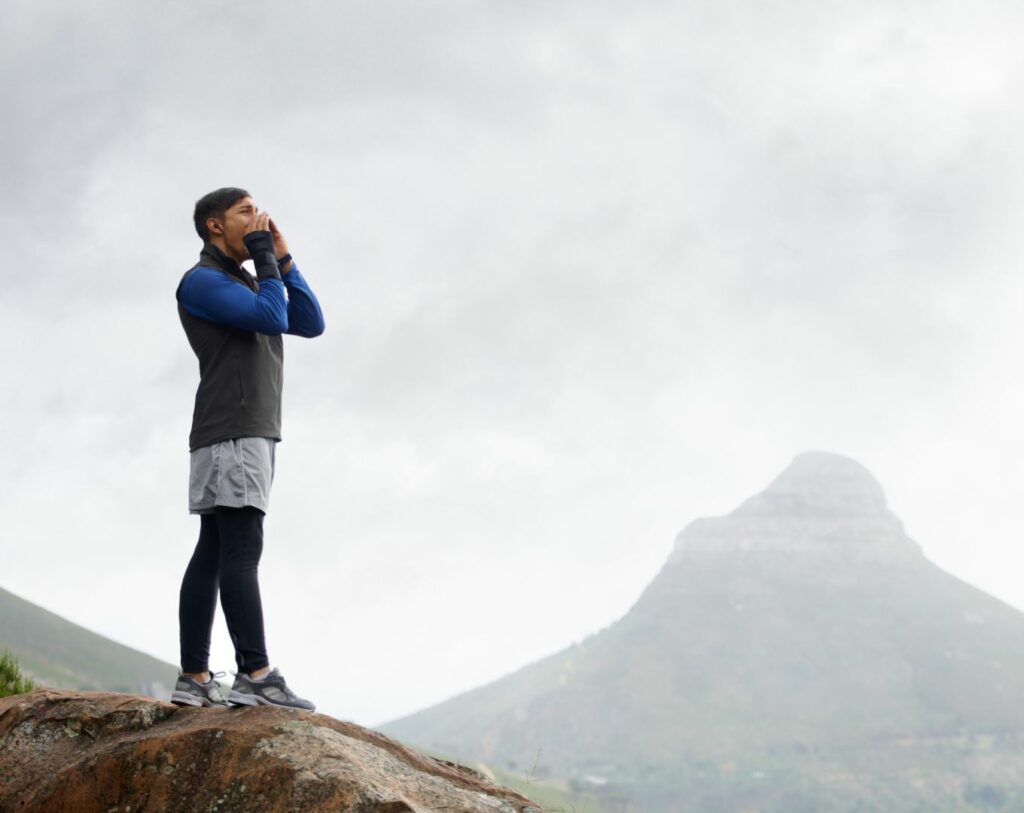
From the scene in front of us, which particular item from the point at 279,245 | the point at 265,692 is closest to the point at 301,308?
the point at 279,245

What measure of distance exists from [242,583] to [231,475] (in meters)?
0.61

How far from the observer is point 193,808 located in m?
5.36

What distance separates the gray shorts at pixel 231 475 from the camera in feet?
19.3

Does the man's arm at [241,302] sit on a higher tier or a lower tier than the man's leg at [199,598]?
higher

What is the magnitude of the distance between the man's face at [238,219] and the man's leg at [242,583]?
161 centimetres

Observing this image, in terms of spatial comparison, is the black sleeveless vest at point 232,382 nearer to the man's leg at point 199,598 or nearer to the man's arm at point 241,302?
the man's arm at point 241,302

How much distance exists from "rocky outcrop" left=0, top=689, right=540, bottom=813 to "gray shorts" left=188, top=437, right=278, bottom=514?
1.16m

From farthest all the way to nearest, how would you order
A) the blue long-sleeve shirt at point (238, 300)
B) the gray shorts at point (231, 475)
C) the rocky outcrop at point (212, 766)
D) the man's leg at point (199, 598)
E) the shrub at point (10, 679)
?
the shrub at point (10, 679) < the man's leg at point (199, 598) < the blue long-sleeve shirt at point (238, 300) < the gray shorts at point (231, 475) < the rocky outcrop at point (212, 766)

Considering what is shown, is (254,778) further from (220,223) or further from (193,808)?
(220,223)

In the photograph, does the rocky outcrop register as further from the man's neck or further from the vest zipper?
the man's neck

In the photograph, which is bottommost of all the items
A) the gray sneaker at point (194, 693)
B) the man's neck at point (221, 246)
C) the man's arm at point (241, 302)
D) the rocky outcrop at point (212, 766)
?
the rocky outcrop at point (212, 766)

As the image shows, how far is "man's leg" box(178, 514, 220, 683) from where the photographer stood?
6.30 metres

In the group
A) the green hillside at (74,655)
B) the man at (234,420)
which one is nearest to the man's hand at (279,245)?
the man at (234,420)

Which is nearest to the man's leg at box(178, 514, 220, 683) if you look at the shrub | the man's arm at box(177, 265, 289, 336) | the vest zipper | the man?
the man
